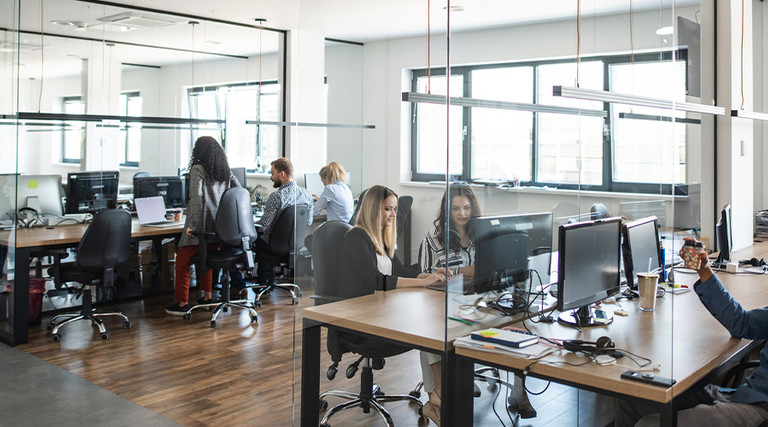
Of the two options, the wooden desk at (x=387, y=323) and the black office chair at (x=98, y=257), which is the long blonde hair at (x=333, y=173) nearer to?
the wooden desk at (x=387, y=323)

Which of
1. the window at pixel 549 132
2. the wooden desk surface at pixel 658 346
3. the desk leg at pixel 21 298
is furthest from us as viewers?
the desk leg at pixel 21 298

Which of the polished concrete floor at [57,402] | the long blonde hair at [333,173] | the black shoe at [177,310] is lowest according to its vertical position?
the polished concrete floor at [57,402]

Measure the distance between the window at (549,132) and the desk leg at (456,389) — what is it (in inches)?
27.6

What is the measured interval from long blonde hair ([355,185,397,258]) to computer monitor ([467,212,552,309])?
32cm

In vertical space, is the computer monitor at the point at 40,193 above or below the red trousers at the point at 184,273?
above

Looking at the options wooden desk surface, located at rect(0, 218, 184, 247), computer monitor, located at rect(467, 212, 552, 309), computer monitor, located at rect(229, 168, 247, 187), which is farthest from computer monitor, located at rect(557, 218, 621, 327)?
computer monitor, located at rect(229, 168, 247, 187)

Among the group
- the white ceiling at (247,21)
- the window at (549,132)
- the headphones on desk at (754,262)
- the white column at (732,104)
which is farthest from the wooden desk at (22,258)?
the white column at (732,104)

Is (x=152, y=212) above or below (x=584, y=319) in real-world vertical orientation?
above

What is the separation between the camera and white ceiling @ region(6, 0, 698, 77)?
2.62 meters

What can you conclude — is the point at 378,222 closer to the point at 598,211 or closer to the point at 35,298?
the point at 598,211

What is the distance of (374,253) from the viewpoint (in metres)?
2.79

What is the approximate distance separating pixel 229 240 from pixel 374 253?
3347 mm

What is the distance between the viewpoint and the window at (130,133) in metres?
7.09

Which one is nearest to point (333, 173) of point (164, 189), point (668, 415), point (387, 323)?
point (387, 323)
